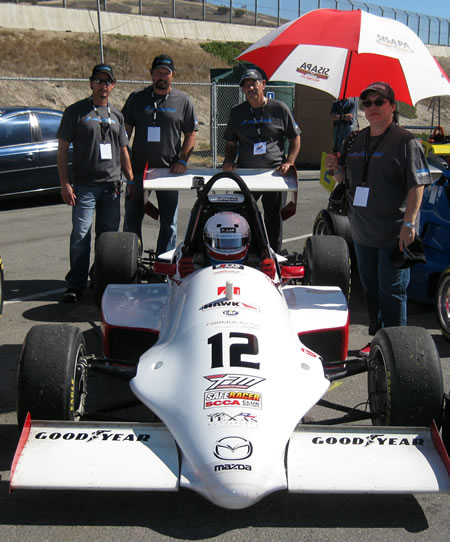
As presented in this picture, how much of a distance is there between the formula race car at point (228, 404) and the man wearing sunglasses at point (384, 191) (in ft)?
2.21

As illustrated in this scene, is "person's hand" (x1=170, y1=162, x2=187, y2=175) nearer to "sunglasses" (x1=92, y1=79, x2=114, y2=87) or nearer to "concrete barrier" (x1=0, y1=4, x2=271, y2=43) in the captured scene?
"sunglasses" (x1=92, y1=79, x2=114, y2=87)

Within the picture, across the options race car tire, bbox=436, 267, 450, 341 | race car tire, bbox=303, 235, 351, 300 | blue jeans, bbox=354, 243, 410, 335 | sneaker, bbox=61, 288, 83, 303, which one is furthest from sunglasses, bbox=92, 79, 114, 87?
race car tire, bbox=436, 267, 450, 341

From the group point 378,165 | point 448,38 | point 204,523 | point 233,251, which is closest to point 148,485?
point 204,523

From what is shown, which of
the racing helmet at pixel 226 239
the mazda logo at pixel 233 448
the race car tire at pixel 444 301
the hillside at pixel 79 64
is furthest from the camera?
the hillside at pixel 79 64

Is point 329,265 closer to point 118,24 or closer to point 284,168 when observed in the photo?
point 284,168

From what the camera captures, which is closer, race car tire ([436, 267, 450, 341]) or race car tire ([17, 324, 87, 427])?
race car tire ([17, 324, 87, 427])

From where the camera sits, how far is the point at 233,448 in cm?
288

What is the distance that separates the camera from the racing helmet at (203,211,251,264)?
174 inches

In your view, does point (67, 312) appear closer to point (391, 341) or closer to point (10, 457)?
point (10, 457)

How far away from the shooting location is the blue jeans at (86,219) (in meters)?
6.36

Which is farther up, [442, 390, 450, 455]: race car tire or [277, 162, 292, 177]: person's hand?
[277, 162, 292, 177]: person's hand

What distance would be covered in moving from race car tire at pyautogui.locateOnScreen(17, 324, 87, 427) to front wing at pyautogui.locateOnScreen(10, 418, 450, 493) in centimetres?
16

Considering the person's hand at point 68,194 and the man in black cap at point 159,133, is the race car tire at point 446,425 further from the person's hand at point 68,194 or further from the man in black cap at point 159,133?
the person's hand at point 68,194

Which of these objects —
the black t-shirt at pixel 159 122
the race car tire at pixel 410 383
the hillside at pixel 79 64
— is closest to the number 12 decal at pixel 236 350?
the race car tire at pixel 410 383
